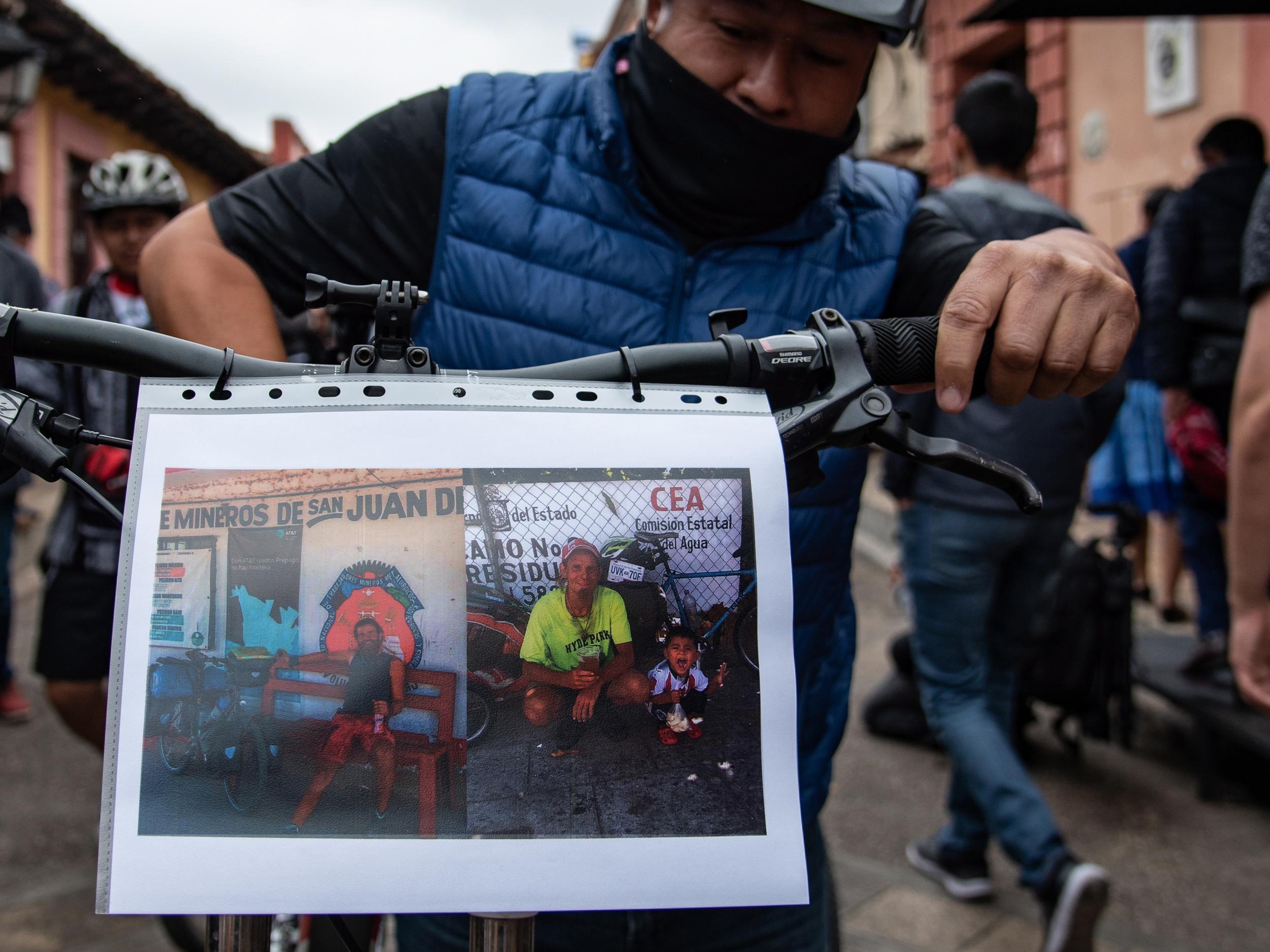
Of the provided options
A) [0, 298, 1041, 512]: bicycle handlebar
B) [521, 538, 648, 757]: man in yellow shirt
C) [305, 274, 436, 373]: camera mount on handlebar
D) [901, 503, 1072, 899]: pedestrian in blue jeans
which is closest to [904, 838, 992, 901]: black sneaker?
[901, 503, 1072, 899]: pedestrian in blue jeans

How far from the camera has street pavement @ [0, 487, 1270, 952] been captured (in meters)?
3.00

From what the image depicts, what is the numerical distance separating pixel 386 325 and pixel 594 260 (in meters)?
0.53

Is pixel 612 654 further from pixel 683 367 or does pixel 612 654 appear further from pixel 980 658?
pixel 980 658

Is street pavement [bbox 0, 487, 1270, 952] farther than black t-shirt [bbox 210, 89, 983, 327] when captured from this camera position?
Yes

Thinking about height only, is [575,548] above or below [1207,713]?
above

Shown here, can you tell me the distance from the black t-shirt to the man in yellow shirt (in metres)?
0.66

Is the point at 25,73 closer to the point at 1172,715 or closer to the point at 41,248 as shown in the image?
the point at 1172,715

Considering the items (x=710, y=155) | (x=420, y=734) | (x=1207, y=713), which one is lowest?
(x=1207, y=713)

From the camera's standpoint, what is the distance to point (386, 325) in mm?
918

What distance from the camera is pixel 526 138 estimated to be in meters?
1.41

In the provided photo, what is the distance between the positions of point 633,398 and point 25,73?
5882 mm

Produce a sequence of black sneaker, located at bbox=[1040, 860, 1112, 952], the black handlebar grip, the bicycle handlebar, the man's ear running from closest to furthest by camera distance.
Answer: the bicycle handlebar → the black handlebar grip → black sneaker, located at bbox=[1040, 860, 1112, 952] → the man's ear

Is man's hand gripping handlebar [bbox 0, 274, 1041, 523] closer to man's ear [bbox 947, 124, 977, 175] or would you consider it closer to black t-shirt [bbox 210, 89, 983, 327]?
black t-shirt [bbox 210, 89, 983, 327]

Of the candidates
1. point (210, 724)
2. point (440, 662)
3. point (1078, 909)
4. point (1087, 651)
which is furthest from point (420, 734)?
point (1087, 651)
